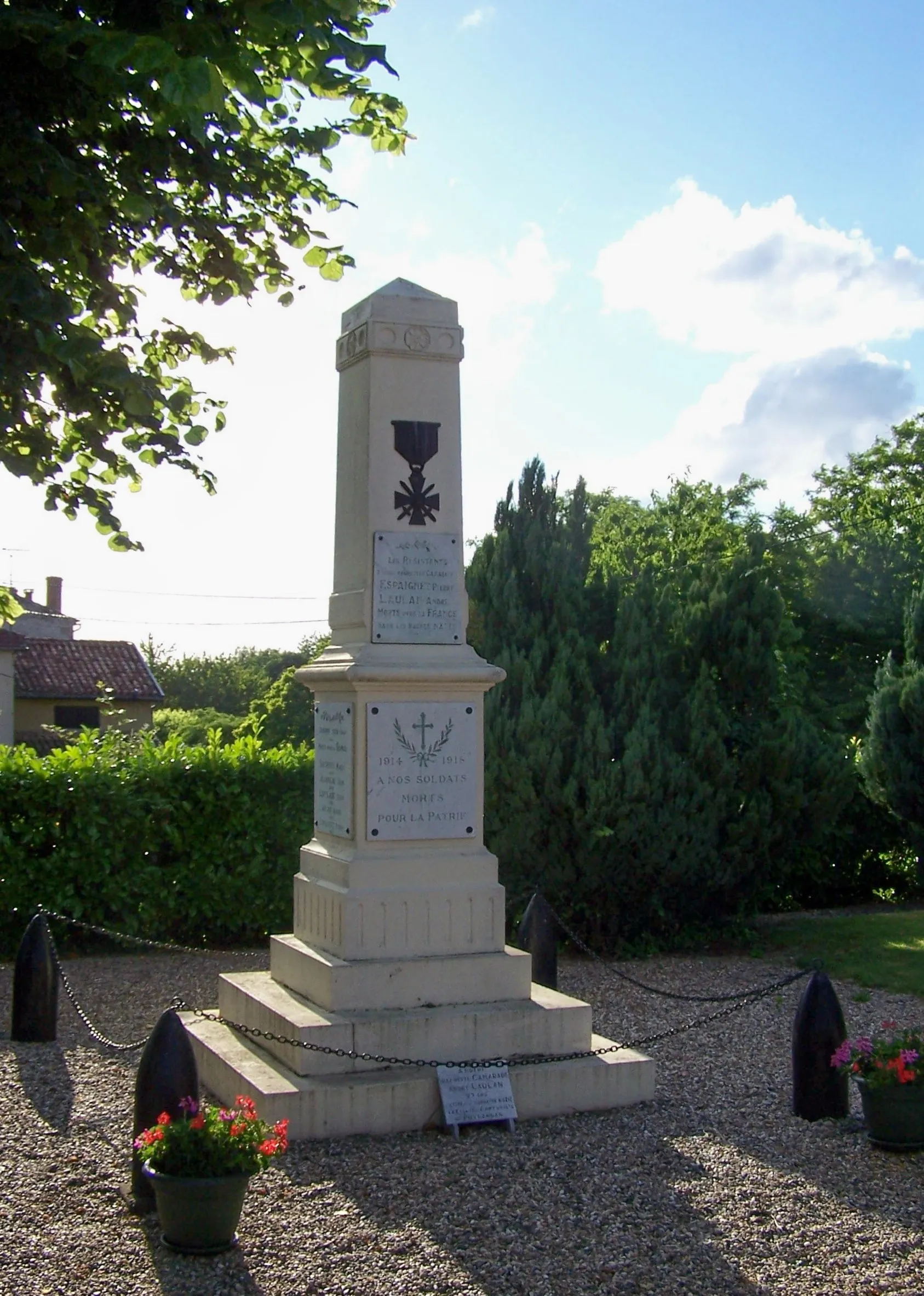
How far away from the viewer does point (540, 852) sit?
1045 centimetres

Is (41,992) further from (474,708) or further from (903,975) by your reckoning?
(903,975)

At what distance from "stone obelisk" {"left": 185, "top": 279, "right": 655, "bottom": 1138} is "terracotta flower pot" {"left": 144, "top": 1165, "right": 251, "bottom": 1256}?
153 centimetres

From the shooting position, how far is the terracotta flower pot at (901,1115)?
5715mm

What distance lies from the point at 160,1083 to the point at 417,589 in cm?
298

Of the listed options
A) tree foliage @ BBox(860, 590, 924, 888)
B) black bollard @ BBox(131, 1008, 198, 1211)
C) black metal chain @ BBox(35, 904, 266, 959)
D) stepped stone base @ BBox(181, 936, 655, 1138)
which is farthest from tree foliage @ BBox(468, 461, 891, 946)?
black bollard @ BBox(131, 1008, 198, 1211)

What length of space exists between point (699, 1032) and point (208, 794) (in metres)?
5.21

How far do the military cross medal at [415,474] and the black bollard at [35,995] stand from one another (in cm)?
356

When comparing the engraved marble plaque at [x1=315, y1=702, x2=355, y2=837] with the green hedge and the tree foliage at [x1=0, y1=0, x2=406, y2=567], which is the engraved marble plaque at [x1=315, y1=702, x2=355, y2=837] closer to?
the tree foliage at [x1=0, y1=0, x2=406, y2=567]

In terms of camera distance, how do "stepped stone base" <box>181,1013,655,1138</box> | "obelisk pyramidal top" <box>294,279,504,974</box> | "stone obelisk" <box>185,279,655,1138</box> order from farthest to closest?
"obelisk pyramidal top" <box>294,279,504,974</box> < "stone obelisk" <box>185,279,655,1138</box> < "stepped stone base" <box>181,1013,655,1138</box>

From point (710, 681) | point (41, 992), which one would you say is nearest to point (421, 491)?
point (41, 992)

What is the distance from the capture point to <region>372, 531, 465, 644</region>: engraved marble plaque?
6.99 m

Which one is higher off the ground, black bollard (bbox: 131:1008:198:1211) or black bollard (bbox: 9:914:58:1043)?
black bollard (bbox: 131:1008:198:1211)

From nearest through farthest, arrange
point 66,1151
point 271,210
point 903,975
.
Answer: point 66,1151
point 271,210
point 903,975

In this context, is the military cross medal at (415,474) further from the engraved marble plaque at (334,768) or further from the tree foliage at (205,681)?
the tree foliage at (205,681)
